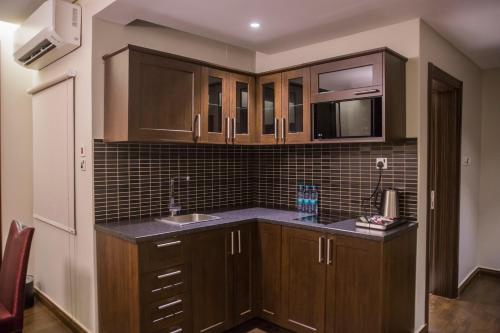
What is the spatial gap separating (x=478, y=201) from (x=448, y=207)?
0.94m

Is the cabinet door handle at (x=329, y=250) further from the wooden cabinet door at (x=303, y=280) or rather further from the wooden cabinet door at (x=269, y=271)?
the wooden cabinet door at (x=269, y=271)

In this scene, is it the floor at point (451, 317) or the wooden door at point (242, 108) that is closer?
the floor at point (451, 317)

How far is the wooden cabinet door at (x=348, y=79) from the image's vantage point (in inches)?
94.7

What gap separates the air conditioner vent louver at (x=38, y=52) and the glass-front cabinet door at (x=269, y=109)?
165 cm

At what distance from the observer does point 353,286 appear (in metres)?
2.30

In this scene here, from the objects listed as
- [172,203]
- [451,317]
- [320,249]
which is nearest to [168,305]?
[172,203]

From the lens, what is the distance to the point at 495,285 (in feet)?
12.4

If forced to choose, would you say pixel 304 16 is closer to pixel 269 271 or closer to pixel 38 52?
pixel 269 271

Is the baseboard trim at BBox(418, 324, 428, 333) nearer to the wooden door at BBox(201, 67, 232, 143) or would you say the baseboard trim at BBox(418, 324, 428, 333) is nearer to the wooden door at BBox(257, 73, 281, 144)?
the wooden door at BBox(257, 73, 281, 144)

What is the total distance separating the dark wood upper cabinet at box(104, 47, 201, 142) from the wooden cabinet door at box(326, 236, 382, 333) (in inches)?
52.9

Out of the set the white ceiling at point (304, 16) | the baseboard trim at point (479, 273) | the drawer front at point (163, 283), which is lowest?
the baseboard trim at point (479, 273)

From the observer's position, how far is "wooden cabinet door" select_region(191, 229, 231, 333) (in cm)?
242

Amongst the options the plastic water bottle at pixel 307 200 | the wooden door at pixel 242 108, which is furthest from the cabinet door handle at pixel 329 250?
the wooden door at pixel 242 108

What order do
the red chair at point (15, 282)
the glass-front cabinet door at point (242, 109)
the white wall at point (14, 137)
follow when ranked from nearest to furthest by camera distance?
the red chair at point (15, 282) → the glass-front cabinet door at point (242, 109) → the white wall at point (14, 137)
